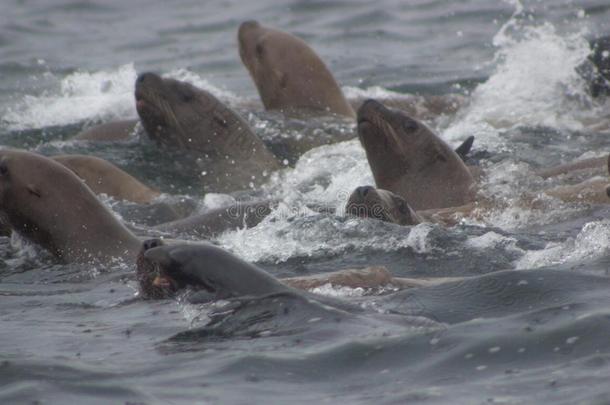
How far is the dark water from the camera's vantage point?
555 cm

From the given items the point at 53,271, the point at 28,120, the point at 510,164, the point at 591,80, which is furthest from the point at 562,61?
the point at 53,271

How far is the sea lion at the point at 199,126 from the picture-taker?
37.7ft

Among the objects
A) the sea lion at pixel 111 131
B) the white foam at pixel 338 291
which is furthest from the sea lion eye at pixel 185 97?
the white foam at pixel 338 291

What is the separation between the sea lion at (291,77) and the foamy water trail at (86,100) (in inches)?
39.7

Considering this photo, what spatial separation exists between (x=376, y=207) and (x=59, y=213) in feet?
5.78

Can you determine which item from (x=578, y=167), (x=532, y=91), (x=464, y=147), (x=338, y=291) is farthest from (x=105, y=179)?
(x=532, y=91)

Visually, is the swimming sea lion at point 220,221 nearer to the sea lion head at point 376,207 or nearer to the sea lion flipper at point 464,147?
the sea lion head at point 376,207

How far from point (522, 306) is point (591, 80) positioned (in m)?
7.14

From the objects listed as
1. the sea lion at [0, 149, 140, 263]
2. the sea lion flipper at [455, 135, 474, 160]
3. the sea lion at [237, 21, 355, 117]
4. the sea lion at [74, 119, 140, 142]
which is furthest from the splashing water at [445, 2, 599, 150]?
the sea lion at [0, 149, 140, 263]

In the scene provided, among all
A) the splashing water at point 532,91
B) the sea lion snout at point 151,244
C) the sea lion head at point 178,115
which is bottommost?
the splashing water at point 532,91

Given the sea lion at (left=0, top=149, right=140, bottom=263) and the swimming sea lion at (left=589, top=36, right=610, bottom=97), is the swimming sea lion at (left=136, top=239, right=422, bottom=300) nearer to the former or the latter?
the sea lion at (left=0, top=149, right=140, bottom=263)

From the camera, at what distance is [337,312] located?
6230mm

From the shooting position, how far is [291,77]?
12.8 metres

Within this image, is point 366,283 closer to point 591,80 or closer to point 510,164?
point 510,164
